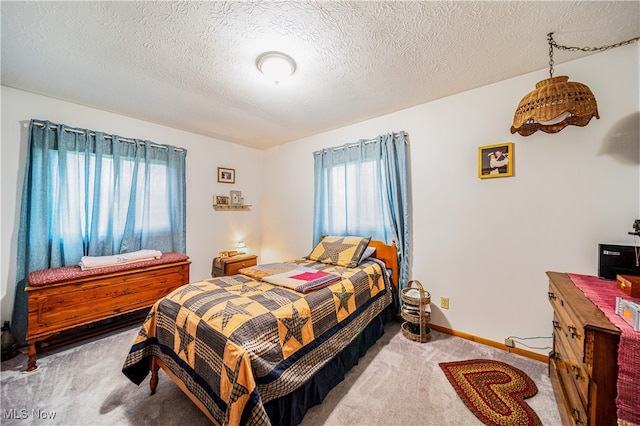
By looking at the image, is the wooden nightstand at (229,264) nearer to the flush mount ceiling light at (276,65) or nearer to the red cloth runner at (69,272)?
the red cloth runner at (69,272)

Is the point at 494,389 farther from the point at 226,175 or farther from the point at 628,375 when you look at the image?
the point at 226,175

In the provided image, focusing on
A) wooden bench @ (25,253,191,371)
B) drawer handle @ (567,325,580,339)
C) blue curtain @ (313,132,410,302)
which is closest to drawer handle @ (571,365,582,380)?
drawer handle @ (567,325,580,339)

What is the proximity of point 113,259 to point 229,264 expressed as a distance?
1.31 m

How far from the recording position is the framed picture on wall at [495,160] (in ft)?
6.89

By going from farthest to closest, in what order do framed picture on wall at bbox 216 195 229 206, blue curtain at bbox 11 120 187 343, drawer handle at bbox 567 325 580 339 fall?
framed picture on wall at bbox 216 195 229 206 < blue curtain at bbox 11 120 187 343 < drawer handle at bbox 567 325 580 339

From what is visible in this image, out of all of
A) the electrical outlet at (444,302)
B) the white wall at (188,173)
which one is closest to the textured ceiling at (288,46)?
the white wall at (188,173)

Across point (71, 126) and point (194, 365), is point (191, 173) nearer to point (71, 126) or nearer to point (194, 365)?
point (71, 126)

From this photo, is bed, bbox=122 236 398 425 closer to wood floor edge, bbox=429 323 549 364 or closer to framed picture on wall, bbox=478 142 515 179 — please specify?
wood floor edge, bbox=429 323 549 364

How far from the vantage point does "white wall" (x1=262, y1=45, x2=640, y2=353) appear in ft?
5.65

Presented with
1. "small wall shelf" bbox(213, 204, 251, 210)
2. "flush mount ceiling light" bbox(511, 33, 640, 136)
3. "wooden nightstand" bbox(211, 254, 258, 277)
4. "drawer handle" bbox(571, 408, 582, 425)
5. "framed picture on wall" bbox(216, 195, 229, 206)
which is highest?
"flush mount ceiling light" bbox(511, 33, 640, 136)

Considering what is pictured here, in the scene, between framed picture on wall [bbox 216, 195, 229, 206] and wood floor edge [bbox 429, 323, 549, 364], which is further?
framed picture on wall [bbox 216, 195, 229, 206]

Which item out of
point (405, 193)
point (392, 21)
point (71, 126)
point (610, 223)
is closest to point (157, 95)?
point (71, 126)

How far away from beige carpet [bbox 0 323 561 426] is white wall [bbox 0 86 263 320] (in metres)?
0.93

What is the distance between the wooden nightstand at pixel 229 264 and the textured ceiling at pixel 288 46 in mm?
2083
